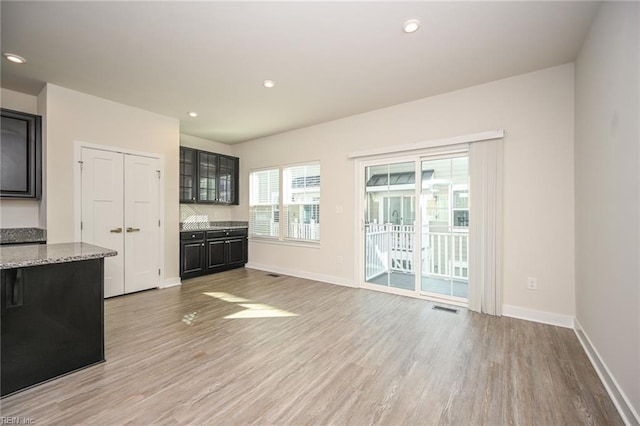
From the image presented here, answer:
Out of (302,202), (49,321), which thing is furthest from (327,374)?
(302,202)

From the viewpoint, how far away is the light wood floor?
5.44ft

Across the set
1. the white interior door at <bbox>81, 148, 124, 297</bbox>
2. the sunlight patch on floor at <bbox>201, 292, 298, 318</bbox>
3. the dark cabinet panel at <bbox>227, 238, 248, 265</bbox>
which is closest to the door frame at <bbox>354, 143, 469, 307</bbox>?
the sunlight patch on floor at <bbox>201, 292, 298, 318</bbox>

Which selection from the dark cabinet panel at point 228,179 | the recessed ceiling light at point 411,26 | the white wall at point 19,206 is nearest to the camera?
the recessed ceiling light at point 411,26

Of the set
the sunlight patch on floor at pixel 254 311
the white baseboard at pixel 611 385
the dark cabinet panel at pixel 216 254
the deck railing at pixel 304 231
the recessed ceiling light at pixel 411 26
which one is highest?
the recessed ceiling light at pixel 411 26

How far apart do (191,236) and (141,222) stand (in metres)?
0.91

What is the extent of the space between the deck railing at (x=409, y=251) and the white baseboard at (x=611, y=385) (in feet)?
4.29

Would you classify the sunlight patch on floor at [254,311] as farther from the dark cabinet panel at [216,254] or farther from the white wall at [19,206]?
the white wall at [19,206]

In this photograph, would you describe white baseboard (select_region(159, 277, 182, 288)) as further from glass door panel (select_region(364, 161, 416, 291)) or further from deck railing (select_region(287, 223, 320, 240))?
glass door panel (select_region(364, 161, 416, 291))

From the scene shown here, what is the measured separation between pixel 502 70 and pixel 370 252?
115 inches

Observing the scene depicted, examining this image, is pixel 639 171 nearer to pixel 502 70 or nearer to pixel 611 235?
pixel 611 235

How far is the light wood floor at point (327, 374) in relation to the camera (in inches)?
65.3

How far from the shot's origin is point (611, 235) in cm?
189

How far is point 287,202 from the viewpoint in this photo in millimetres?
5461

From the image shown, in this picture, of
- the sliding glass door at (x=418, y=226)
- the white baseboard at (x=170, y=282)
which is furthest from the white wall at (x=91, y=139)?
the sliding glass door at (x=418, y=226)
